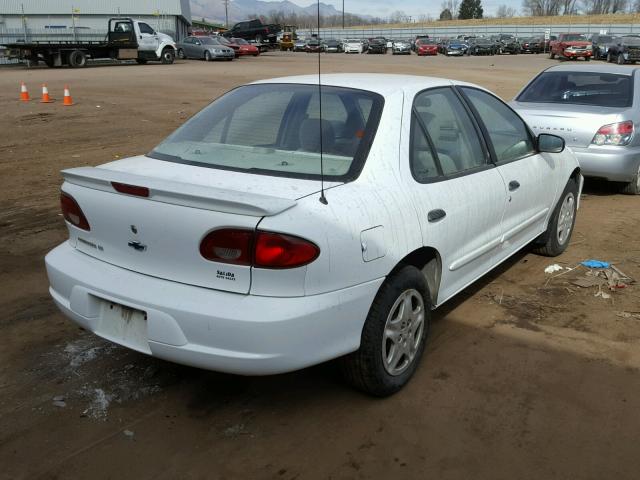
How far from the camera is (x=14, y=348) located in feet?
12.5

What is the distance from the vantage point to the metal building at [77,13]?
2124 inches

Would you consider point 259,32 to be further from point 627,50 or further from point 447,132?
point 447,132

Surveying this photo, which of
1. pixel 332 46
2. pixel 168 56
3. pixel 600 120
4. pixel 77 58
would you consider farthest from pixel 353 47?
pixel 600 120

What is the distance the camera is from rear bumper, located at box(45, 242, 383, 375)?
264cm

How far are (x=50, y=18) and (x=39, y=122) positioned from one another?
48.4 meters

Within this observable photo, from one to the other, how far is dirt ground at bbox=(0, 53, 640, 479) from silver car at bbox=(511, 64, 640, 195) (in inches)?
113

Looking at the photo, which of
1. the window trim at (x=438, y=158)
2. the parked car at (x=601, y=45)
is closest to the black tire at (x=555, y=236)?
the window trim at (x=438, y=158)

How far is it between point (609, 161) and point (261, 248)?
19.3 feet

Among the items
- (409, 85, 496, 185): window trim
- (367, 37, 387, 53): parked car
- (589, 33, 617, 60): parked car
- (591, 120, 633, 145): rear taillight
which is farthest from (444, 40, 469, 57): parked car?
(409, 85, 496, 185): window trim

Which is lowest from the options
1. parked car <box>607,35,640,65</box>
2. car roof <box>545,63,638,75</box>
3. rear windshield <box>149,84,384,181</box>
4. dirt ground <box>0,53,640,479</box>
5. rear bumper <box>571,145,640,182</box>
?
parked car <box>607,35,640,65</box>

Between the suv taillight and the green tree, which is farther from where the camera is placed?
the green tree

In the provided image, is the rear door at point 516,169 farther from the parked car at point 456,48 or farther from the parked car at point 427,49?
the parked car at point 427,49

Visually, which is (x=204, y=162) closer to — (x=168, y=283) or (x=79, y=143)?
(x=168, y=283)

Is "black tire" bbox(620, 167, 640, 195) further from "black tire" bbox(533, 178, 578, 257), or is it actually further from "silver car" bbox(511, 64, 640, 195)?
"black tire" bbox(533, 178, 578, 257)
